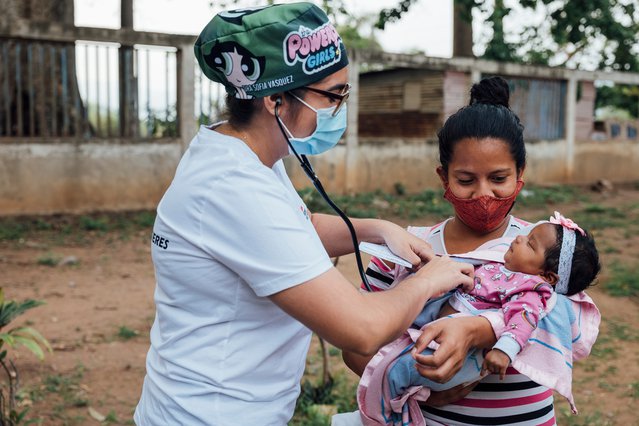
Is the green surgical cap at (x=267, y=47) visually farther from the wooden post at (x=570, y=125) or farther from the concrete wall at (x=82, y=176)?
the wooden post at (x=570, y=125)

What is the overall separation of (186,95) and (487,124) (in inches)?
350

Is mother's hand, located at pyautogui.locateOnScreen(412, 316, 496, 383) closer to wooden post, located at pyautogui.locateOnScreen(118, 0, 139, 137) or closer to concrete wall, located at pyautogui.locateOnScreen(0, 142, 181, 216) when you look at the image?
concrete wall, located at pyautogui.locateOnScreen(0, 142, 181, 216)

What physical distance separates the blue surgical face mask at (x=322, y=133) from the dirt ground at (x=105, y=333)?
8.39ft

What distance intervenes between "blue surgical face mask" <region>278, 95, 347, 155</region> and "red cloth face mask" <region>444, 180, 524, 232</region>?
37cm

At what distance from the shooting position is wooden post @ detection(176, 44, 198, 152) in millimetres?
10258

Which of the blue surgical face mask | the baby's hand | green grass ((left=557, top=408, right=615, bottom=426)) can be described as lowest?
green grass ((left=557, top=408, right=615, bottom=426))

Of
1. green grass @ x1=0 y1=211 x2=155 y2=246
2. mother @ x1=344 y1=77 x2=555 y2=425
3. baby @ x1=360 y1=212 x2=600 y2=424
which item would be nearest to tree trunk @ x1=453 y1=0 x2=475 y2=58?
green grass @ x1=0 y1=211 x2=155 y2=246

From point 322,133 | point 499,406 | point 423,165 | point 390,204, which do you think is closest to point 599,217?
point 390,204

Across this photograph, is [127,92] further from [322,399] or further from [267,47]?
[267,47]

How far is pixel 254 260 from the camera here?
4.76 ft

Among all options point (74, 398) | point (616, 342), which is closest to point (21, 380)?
point (74, 398)

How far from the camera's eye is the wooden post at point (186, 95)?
404 inches

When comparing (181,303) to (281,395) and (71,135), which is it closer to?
(281,395)

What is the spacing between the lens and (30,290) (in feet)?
20.5
